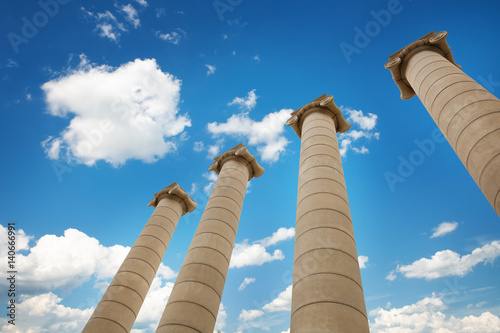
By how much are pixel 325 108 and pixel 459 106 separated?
11.7m

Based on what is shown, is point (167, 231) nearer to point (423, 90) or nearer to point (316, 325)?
point (316, 325)

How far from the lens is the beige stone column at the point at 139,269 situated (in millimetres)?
25250

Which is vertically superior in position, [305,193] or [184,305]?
[305,193]

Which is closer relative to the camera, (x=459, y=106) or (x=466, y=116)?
(x=466, y=116)

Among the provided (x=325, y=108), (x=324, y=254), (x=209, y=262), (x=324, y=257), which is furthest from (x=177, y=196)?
(x=324, y=257)

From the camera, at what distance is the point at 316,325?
12094mm

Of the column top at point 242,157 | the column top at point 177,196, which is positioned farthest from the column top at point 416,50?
the column top at point 177,196

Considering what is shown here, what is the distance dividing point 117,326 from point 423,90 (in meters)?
30.3

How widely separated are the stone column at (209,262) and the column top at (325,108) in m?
6.71

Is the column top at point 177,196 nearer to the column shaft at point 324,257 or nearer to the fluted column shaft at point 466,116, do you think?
the column shaft at point 324,257

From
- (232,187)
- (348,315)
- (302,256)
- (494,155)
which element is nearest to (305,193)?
(302,256)

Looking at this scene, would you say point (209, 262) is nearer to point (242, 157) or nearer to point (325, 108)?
point (242, 157)

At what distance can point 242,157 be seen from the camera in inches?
1347

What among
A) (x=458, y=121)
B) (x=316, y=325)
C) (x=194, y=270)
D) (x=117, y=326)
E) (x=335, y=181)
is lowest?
(x=316, y=325)
